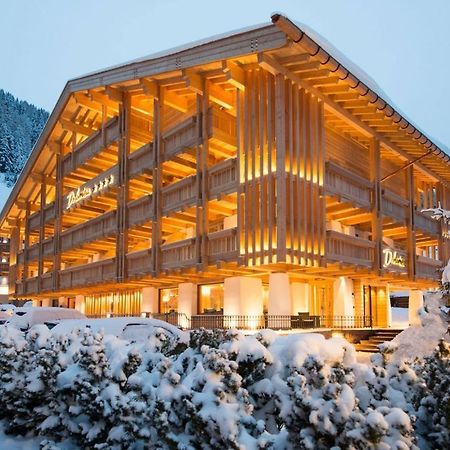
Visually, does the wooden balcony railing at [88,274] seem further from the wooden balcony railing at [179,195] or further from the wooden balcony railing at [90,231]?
the wooden balcony railing at [179,195]

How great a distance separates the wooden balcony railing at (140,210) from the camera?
31077 millimetres

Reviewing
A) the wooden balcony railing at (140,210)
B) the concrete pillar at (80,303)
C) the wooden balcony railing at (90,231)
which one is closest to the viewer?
the wooden balcony railing at (140,210)

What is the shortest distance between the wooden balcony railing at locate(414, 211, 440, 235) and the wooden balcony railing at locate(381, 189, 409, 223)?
1.72 meters

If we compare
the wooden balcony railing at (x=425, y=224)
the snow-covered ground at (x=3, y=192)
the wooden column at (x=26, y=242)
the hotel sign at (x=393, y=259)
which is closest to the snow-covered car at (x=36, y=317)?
the hotel sign at (x=393, y=259)

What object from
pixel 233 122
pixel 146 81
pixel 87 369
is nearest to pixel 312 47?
pixel 233 122

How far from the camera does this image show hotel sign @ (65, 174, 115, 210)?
3553 centimetres

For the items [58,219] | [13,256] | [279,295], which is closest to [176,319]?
[279,295]

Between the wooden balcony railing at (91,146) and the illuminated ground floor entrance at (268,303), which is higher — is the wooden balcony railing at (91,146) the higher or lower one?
the higher one

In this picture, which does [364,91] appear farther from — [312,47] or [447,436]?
[447,436]

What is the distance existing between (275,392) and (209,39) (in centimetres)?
2220

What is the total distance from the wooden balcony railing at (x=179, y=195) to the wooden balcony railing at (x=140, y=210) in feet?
4.14

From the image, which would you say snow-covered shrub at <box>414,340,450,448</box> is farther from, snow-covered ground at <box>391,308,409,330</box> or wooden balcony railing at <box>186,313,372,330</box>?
snow-covered ground at <box>391,308,409,330</box>

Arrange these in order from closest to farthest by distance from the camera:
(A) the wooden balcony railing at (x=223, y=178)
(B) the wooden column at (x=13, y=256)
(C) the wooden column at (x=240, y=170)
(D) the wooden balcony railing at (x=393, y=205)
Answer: (C) the wooden column at (x=240, y=170) < (A) the wooden balcony railing at (x=223, y=178) < (D) the wooden balcony railing at (x=393, y=205) < (B) the wooden column at (x=13, y=256)

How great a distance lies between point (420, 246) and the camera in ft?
135
